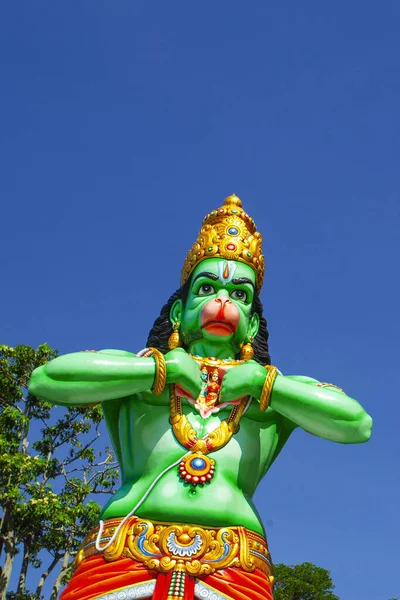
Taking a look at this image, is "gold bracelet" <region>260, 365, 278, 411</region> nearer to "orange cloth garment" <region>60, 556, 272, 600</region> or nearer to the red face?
the red face

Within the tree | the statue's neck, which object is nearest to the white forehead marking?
the statue's neck

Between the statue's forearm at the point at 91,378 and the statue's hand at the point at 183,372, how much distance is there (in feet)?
0.43

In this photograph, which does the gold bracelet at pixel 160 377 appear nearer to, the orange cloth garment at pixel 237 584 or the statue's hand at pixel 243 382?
the statue's hand at pixel 243 382

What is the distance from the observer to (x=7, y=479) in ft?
38.4

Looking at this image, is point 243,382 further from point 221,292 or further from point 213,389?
point 221,292

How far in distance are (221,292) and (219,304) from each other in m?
0.16

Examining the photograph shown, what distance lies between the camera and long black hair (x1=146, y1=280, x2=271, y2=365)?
5914 mm

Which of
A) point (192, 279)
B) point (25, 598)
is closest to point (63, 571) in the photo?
point (25, 598)

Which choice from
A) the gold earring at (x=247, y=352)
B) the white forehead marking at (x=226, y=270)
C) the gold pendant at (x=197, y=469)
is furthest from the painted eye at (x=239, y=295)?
the gold pendant at (x=197, y=469)

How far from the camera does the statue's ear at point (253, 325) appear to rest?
5904 mm

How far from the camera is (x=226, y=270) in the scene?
221 inches

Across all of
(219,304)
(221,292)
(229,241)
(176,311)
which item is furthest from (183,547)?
(229,241)

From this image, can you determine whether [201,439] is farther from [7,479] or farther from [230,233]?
[7,479]

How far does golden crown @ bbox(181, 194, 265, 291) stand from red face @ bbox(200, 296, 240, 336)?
0.44 meters
